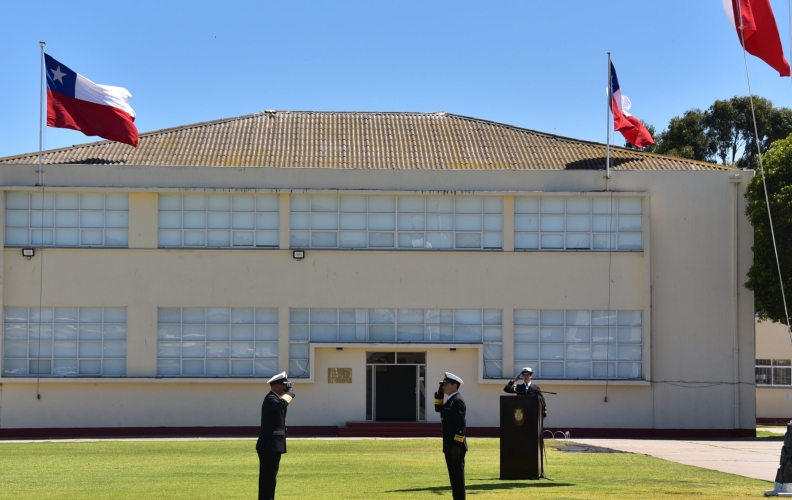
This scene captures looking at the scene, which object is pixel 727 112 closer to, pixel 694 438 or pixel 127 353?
pixel 694 438

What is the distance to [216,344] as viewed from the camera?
3322cm

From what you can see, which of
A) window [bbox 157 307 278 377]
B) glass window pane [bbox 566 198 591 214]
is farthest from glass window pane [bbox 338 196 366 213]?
glass window pane [bbox 566 198 591 214]

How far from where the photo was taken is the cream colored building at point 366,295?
108ft

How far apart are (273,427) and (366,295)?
1897 cm

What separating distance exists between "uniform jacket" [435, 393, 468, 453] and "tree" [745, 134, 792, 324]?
20.4m

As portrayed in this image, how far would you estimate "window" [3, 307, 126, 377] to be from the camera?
32719 millimetres

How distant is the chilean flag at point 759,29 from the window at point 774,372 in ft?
95.3

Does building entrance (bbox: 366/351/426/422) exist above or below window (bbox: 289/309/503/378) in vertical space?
below

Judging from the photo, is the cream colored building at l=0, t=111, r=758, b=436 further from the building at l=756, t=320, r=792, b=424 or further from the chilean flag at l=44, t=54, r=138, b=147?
the building at l=756, t=320, r=792, b=424

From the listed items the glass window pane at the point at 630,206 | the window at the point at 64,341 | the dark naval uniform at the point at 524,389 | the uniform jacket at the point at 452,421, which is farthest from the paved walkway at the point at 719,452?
the window at the point at 64,341

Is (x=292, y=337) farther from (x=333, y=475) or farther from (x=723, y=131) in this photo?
(x=723, y=131)

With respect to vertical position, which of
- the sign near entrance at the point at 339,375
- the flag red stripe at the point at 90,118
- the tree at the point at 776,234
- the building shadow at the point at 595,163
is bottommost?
the sign near entrance at the point at 339,375

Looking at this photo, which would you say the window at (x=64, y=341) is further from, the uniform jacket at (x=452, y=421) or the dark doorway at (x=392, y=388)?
the uniform jacket at (x=452, y=421)

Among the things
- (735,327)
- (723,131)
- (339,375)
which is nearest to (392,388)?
(339,375)
